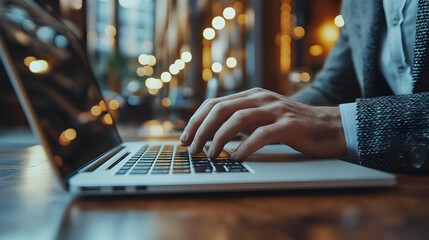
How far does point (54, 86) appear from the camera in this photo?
37cm

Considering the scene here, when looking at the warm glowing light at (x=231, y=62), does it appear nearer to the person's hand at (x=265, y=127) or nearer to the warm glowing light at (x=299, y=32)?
the warm glowing light at (x=299, y=32)

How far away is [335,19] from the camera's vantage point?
4906mm

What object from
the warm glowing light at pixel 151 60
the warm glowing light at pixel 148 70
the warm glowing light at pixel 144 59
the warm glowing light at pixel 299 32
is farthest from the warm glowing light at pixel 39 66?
the warm glowing light at pixel 151 60

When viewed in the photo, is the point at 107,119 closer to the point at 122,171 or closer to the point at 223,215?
the point at 122,171

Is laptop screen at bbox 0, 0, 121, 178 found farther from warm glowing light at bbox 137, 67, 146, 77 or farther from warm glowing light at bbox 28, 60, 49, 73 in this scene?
warm glowing light at bbox 137, 67, 146, 77

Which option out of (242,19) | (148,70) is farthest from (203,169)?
(148,70)

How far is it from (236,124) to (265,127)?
0.12 ft

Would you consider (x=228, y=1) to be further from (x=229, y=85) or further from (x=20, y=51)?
(x=20, y=51)

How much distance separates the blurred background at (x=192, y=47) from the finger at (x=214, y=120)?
1.42ft

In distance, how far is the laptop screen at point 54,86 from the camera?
0.28m

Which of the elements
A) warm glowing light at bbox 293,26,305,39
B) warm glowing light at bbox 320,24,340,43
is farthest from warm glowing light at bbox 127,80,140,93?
warm glowing light at bbox 320,24,340,43

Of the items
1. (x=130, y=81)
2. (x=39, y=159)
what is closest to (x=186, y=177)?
(x=39, y=159)

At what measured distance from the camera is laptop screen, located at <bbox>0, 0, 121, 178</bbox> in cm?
28

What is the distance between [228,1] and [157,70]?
6527 millimetres
